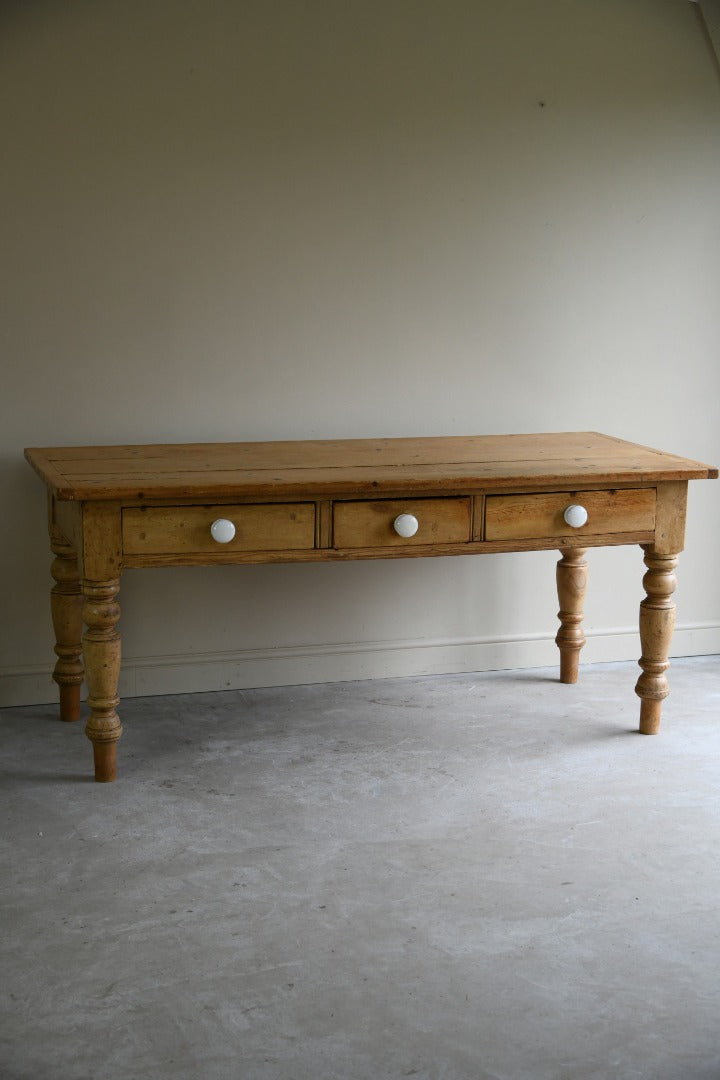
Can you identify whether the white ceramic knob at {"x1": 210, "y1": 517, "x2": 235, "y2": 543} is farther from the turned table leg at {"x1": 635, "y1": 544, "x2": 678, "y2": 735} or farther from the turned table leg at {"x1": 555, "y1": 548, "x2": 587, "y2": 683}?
the turned table leg at {"x1": 555, "y1": 548, "x2": 587, "y2": 683}

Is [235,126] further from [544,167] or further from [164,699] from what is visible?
[164,699]

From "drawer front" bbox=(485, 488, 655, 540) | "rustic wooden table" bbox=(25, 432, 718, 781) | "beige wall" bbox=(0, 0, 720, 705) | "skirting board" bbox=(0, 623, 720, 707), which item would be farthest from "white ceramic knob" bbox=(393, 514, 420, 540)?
"skirting board" bbox=(0, 623, 720, 707)

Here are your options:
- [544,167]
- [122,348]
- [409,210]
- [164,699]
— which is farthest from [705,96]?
[164,699]

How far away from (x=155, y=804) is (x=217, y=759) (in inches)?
12.5

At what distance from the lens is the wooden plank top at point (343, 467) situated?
3033 mm

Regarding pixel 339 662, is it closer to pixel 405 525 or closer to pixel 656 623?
pixel 405 525

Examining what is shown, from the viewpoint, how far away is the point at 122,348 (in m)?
3.64

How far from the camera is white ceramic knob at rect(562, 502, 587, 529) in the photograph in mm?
3275

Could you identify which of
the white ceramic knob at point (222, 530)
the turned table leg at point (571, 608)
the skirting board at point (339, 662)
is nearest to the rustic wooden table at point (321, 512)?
the white ceramic knob at point (222, 530)

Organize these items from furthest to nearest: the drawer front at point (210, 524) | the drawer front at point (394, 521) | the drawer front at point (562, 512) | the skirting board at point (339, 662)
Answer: the skirting board at point (339, 662)
the drawer front at point (562, 512)
the drawer front at point (394, 521)
the drawer front at point (210, 524)

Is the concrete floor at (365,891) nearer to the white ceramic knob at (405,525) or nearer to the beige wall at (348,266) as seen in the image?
the beige wall at (348,266)

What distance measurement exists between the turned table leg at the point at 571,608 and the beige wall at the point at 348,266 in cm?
17

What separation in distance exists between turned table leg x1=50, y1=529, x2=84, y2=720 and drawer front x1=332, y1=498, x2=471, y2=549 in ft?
2.60

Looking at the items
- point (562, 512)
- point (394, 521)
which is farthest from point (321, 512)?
point (562, 512)
